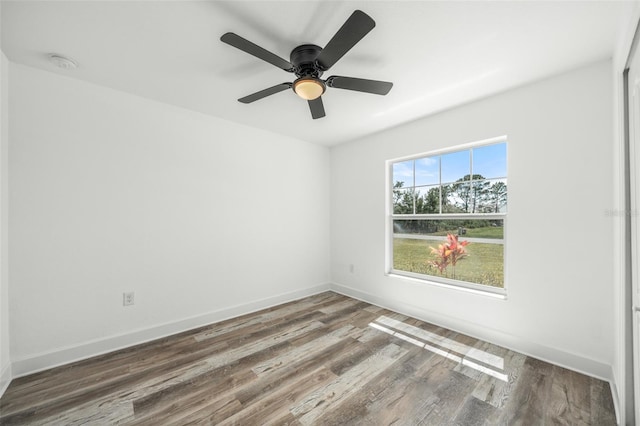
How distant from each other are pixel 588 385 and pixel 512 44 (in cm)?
259

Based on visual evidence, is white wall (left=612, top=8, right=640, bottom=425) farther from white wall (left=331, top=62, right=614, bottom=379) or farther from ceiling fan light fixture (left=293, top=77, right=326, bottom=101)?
ceiling fan light fixture (left=293, top=77, right=326, bottom=101)

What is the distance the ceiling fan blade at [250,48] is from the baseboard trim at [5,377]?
2.85 metres

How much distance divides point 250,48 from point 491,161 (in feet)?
8.57

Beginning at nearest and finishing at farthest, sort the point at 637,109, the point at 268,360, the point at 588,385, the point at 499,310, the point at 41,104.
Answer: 1. the point at 637,109
2. the point at 588,385
3. the point at 41,104
4. the point at 268,360
5. the point at 499,310

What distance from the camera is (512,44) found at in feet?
5.98

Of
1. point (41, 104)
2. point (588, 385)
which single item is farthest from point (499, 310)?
point (41, 104)

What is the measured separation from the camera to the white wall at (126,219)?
213 cm

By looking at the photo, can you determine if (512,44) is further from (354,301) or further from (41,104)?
(41,104)

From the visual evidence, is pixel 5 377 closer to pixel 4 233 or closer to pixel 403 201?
pixel 4 233

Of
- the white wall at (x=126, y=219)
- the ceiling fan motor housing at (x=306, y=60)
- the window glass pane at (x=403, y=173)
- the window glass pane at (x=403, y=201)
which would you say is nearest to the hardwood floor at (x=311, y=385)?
the white wall at (x=126, y=219)

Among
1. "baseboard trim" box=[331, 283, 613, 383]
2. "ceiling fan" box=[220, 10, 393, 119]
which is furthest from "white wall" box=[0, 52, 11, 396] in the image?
"baseboard trim" box=[331, 283, 613, 383]

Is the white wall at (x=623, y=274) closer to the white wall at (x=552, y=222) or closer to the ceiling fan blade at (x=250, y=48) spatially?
the white wall at (x=552, y=222)

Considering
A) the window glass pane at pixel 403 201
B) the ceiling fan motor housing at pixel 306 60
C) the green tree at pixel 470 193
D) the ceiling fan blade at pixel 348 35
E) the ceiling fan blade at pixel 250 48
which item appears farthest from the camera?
the window glass pane at pixel 403 201

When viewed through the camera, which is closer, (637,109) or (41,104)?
(637,109)
